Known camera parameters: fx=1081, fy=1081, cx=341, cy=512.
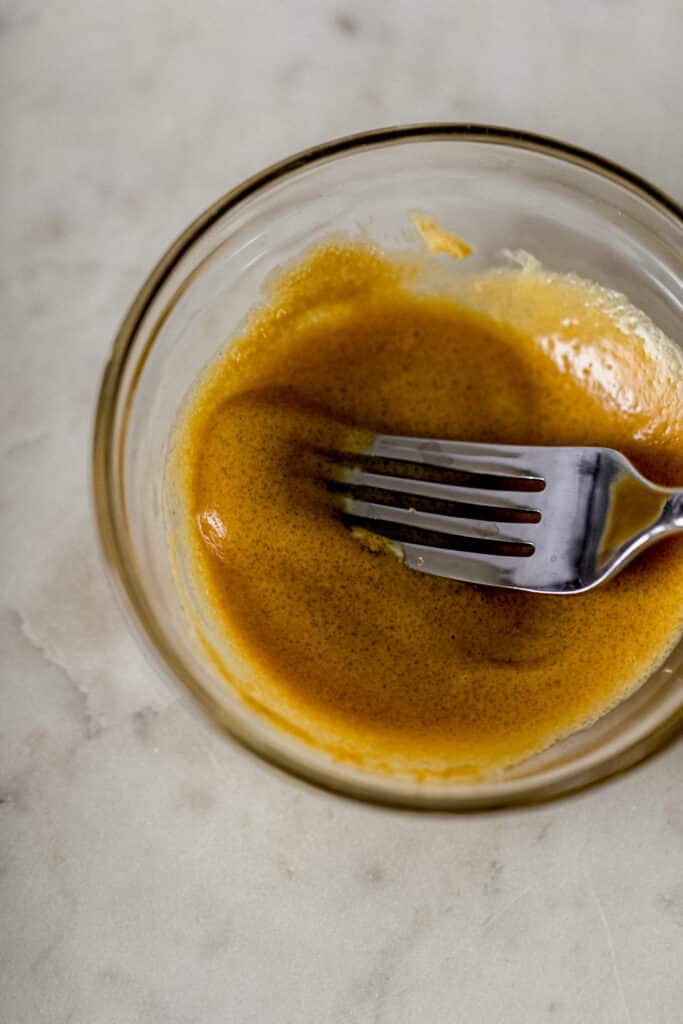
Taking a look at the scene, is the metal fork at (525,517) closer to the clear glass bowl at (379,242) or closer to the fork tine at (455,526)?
the fork tine at (455,526)

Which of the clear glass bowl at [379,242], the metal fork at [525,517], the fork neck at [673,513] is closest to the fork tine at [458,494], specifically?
the metal fork at [525,517]

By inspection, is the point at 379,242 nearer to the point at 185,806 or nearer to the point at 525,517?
the point at 525,517

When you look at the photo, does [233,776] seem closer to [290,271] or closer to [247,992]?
[247,992]

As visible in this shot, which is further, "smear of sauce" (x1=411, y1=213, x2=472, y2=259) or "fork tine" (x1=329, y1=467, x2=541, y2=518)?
"smear of sauce" (x1=411, y1=213, x2=472, y2=259)

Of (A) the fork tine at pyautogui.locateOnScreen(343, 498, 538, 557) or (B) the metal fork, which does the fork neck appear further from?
(A) the fork tine at pyautogui.locateOnScreen(343, 498, 538, 557)

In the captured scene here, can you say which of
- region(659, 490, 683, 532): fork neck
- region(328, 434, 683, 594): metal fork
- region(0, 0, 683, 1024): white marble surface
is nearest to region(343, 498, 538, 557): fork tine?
region(328, 434, 683, 594): metal fork

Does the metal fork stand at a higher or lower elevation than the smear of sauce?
lower
